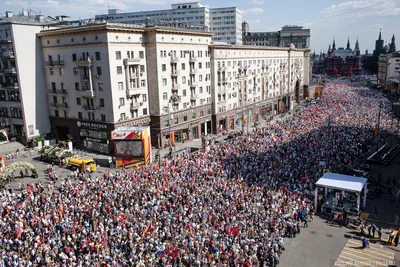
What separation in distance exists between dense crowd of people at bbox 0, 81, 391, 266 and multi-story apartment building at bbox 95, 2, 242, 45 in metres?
132

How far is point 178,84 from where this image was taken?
200ft

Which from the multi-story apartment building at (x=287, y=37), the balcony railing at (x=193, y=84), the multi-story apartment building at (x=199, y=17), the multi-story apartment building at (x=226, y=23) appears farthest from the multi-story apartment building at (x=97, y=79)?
the multi-story apartment building at (x=287, y=37)

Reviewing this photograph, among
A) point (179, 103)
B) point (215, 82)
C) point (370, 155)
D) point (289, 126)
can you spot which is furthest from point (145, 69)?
point (370, 155)

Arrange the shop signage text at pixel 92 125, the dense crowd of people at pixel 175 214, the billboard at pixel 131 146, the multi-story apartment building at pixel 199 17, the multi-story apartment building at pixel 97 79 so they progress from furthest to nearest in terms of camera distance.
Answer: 1. the multi-story apartment building at pixel 199 17
2. the shop signage text at pixel 92 125
3. the multi-story apartment building at pixel 97 79
4. the billboard at pixel 131 146
5. the dense crowd of people at pixel 175 214

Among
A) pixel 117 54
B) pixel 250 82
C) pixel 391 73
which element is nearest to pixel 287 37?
pixel 391 73

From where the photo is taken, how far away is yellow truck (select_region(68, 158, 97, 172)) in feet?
147

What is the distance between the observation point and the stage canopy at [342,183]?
1215 inches

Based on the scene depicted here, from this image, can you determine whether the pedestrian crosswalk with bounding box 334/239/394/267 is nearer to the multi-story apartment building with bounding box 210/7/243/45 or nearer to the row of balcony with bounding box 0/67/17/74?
the row of balcony with bounding box 0/67/17/74

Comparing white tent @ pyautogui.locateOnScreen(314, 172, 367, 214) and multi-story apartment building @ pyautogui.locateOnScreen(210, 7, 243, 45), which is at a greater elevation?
multi-story apartment building @ pyautogui.locateOnScreen(210, 7, 243, 45)

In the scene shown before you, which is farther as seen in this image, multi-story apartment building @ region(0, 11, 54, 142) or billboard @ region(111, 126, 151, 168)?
multi-story apartment building @ region(0, 11, 54, 142)

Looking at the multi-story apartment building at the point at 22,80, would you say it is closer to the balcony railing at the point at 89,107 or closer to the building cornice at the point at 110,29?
the building cornice at the point at 110,29

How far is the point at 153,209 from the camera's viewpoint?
96.3ft

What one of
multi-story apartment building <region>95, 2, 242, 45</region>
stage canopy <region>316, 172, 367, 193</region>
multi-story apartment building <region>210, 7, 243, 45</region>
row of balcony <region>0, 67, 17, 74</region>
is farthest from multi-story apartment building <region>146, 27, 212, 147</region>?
multi-story apartment building <region>210, 7, 243, 45</region>

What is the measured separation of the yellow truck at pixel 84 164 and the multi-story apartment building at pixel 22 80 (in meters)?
18.8
